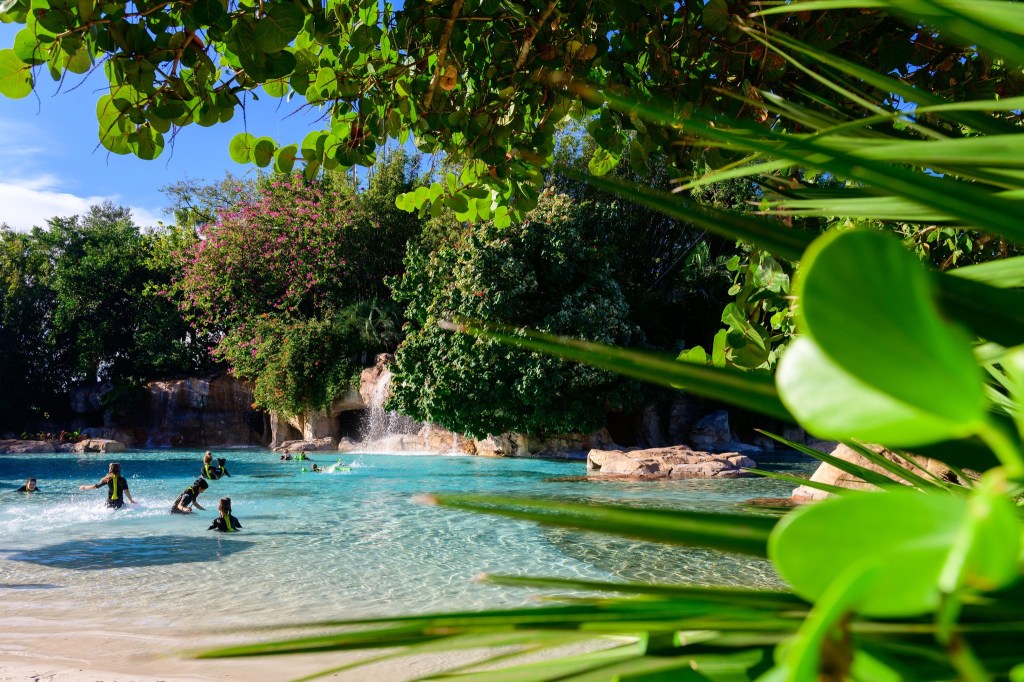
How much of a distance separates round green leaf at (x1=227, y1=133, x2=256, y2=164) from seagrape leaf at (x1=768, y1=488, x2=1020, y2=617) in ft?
8.99

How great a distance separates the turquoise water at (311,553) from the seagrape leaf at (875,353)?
16.7 feet

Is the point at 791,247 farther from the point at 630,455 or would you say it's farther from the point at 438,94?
the point at 630,455

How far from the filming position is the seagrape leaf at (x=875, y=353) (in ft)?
0.60

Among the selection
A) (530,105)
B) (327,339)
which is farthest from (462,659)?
(327,339)

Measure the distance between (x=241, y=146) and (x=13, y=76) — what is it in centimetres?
74

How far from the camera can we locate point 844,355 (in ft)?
0.61

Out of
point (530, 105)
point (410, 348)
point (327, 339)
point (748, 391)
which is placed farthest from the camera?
point (327, 339)

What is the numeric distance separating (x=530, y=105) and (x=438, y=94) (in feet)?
1.43

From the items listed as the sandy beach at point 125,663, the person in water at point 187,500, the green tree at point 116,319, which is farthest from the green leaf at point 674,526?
the green tree at point 116,319

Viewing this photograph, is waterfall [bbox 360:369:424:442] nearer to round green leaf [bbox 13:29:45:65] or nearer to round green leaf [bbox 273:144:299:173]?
round green leaf [bbox 273:144:299:173]

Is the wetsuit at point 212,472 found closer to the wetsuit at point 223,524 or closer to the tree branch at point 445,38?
the wetsuit at point 223,524

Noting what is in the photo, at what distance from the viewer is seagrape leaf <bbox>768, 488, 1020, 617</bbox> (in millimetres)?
168

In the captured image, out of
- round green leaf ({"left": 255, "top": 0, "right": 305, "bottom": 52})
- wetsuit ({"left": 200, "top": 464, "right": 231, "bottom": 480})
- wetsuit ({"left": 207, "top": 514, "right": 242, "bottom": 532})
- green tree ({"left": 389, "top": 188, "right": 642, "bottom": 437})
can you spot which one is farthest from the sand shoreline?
green tree ({"left": 389, "top": 188, "right": 642, "bottom": 437})

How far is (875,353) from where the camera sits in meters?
0.19
